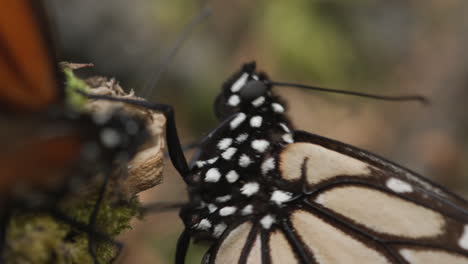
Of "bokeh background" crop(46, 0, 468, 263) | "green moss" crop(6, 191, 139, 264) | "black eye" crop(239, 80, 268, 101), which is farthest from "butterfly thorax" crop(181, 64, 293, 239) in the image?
"bokeh background" crop(46, 0, 468, 263)

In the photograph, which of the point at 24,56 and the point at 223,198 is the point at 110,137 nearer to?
the point at 24,56

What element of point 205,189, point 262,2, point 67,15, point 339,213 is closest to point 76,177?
point 205,189

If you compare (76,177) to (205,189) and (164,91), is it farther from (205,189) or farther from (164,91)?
(164,91)

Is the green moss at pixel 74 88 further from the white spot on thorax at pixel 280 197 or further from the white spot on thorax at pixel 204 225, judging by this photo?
the white spot on thorax at pixel 280 197

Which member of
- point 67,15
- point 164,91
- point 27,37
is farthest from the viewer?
point 164,91

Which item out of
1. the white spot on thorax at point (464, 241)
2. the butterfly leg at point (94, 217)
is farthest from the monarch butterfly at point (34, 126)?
the white spot on thorax at point (464, 241)
